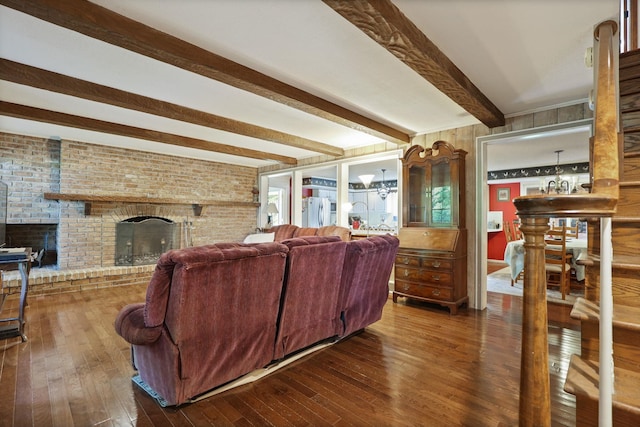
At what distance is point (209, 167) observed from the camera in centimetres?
651

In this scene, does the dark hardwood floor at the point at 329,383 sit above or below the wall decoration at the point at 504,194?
below

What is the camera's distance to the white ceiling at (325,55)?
1.87 m

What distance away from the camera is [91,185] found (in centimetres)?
507

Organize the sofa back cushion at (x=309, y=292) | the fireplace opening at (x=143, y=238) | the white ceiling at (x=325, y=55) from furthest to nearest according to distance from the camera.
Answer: the fireplace opening at (x=143, y=238) < the sofa back cushion at (x=309, y=292) < the white ceiling at (x=325, y=55)

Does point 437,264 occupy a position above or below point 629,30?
below

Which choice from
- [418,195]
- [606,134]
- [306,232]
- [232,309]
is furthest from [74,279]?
[606,134]

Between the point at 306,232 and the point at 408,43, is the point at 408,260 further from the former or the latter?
the point at 408,43

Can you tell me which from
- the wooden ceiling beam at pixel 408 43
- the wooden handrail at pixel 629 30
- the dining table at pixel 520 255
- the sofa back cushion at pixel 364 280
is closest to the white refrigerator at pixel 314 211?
the dining table at pixel 520 255

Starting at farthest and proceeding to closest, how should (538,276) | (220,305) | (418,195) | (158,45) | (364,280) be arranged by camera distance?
1. (418,195)
2. (364,280)
3. (158,45)
4. (220,305)
5. (538,276)

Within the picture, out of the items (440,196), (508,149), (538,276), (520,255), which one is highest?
(508,149)

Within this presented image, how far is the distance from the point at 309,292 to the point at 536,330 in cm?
171

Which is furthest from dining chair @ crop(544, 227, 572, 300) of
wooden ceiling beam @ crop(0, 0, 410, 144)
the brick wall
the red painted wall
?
the brick wall

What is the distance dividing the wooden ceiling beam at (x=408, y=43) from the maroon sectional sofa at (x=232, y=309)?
142 centimetres

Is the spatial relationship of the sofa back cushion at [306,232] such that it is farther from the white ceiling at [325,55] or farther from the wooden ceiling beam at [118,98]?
the white ceiling at [325,55]
